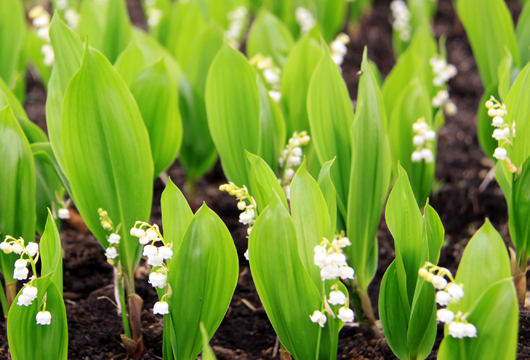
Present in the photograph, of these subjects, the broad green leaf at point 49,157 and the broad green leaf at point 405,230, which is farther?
the broad green leaf at point 49,157

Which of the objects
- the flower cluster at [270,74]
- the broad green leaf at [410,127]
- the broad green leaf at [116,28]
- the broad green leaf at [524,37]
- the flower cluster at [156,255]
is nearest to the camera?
the flower cluster at [156,255]

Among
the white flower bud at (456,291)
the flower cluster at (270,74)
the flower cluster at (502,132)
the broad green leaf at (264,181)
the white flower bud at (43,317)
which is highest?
the flower cluster at (270,74)

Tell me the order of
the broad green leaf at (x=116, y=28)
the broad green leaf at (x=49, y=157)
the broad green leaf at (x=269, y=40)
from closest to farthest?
the broad green leaf at (x=49, y=157), the broad green leaf at (x=116, y=28), the broad green leaf at (x=269, y=40)

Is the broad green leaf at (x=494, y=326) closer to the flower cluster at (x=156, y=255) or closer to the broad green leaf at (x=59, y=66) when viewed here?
the flower cluster at (x=156, y=255)

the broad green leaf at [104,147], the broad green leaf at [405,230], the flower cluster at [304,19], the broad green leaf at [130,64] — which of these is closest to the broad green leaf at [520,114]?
the broad green leaf at [405,230]

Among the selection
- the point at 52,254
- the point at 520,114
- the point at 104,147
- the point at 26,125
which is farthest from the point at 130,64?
the point at 520,114

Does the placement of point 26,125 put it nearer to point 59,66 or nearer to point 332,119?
point 59,66
